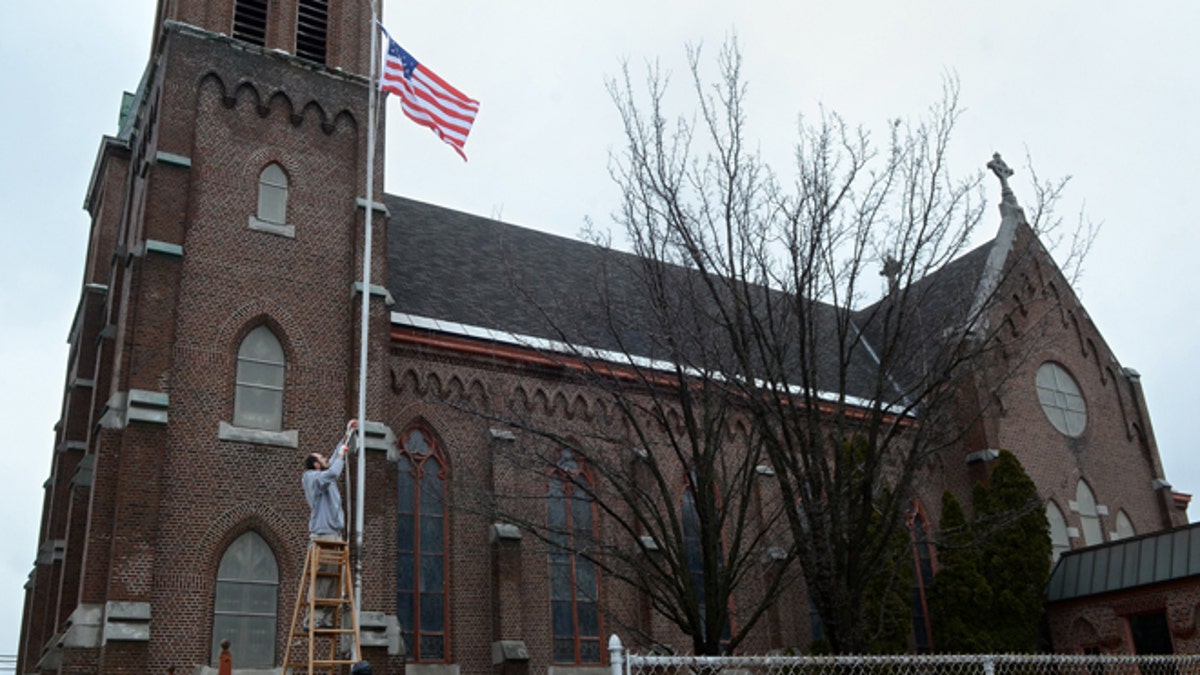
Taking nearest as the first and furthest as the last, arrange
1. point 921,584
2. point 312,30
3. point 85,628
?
point 85,628 < point 312,30 < point 921,584

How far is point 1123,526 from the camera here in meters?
28.1

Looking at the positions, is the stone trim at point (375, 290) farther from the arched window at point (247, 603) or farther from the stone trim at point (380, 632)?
the stone trim at point (380, 632)

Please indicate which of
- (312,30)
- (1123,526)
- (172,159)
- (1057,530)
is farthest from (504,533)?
(1123,526)

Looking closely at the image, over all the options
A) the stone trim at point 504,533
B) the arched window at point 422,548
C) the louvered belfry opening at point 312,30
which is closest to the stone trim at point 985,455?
the stone trim at point 504,533

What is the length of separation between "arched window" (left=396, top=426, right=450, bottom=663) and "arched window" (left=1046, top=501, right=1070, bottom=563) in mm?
15124

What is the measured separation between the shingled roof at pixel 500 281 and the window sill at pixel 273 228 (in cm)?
270

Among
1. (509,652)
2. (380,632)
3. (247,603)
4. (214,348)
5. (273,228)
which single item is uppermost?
(273,228)

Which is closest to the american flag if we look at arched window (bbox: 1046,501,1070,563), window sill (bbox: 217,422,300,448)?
window sill (bbox: 217,422,300,448)

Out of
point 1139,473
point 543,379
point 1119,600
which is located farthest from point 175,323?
point 1139,473

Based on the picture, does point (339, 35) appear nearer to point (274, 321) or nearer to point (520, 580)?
point (274, 321)

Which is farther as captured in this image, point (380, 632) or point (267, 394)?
point (267, 394)

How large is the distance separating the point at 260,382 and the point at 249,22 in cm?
769

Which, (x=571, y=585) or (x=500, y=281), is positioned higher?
(x=500, y=281)

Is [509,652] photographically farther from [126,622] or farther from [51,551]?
[51,551]
